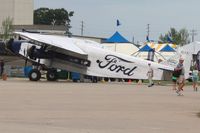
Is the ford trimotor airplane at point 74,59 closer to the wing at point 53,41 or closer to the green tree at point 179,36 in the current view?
the wing at point 53,41

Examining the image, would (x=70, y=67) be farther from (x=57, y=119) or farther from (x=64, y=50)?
(x=57, y=119)

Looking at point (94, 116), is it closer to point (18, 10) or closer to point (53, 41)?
point (53, 41)

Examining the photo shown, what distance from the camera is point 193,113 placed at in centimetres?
1534

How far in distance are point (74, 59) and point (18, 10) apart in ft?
262

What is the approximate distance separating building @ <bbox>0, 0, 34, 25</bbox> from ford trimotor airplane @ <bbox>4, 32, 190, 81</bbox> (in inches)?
3007

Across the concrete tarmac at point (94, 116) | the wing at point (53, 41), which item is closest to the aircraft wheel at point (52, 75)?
the wing at point (53, 41)

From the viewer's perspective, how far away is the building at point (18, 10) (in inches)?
4442

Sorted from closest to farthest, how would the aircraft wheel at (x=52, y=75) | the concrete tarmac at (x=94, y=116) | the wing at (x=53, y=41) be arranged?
the concrete tarmac at (x=94, y=116), the wing at (x=53, y=41), the aircraft wheel at (x=52, y=75)


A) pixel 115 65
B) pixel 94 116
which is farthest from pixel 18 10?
pixel 94 116

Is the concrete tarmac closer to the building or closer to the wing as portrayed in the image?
the wing

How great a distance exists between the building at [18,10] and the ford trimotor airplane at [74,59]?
76.4 metres

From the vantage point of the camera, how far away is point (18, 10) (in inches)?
4483

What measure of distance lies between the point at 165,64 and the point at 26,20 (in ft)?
272

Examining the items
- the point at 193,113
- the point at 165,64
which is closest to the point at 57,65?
the point at 165,64
